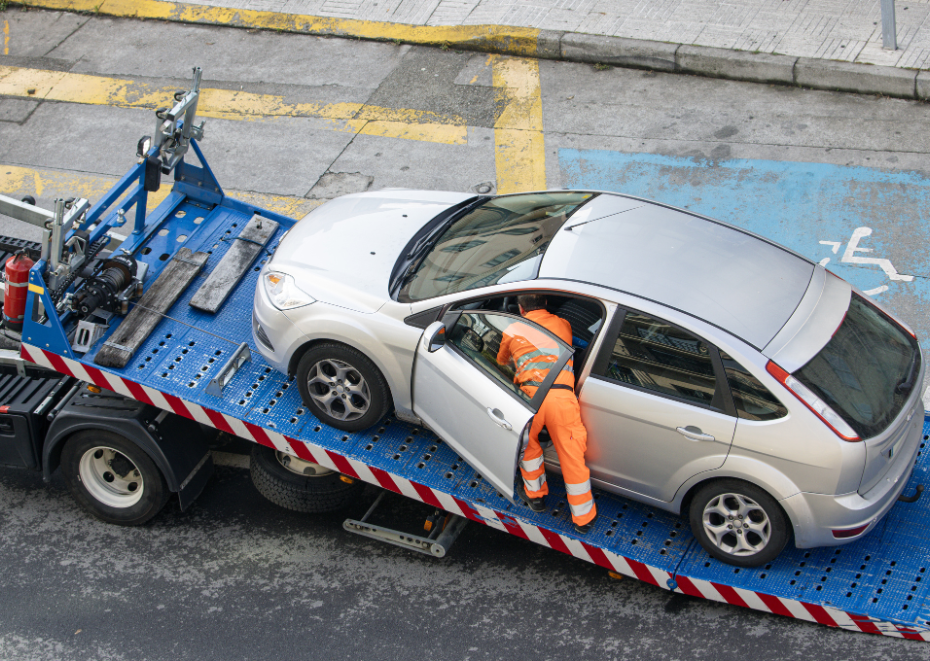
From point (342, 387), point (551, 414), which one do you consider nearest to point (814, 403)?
point (551, 414)

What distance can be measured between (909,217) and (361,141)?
5.28 meters

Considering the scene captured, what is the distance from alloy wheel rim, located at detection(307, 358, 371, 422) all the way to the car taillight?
2.37 m

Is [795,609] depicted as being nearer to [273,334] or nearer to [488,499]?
[488,499]

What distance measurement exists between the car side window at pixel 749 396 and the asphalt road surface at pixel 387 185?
54.5 inches

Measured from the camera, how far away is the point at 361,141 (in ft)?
30.9

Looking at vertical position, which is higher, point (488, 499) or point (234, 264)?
point (234, 264)

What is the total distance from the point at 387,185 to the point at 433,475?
4.04m

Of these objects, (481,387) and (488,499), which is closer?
(481,387)

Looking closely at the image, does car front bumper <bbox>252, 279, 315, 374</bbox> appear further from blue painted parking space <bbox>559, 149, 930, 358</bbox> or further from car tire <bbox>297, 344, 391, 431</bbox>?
blue painted parking space <bbox>559, 149, 930, 358</bbox>

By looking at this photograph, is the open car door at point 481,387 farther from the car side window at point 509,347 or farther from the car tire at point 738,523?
the car tire at point 738,523

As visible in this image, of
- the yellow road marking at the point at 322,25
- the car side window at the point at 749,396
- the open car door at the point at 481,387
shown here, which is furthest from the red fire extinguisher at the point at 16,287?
the yellow road marking at the point at 322,25

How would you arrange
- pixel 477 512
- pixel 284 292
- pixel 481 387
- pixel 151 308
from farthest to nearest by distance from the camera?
pixel 151 308
pixel 284 292
pixel 477 512
pixel 481 387

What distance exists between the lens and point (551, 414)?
16.4 ft

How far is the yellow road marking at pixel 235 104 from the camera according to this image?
9.55 m
